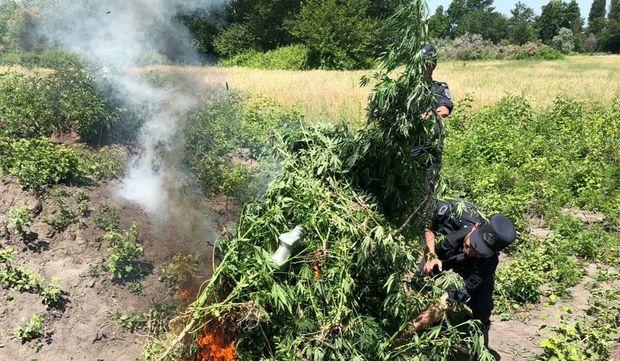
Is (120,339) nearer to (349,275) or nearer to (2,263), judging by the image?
(2,263)

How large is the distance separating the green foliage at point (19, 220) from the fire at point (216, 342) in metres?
2.99

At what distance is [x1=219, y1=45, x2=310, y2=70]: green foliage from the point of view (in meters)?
16.5

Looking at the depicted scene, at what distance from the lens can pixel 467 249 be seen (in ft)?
10.8

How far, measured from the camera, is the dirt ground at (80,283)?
13.1ft

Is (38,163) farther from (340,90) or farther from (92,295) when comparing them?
(340,90)

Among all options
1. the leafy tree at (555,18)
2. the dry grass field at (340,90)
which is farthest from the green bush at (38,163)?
the leafy tree at (555,18)

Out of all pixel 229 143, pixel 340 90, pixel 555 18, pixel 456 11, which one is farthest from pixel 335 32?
pixel 456 11

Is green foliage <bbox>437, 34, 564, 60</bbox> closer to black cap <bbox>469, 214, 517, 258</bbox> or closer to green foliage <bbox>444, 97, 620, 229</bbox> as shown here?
green foliage <bbox>444, 97, 620, 229</bbox>

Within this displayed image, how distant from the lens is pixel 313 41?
1131 inches

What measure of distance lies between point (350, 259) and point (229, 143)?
4944mm

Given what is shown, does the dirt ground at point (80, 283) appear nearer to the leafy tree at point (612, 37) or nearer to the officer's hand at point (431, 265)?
the officer's hand at point (431, 265)

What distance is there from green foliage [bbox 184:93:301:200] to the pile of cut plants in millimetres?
2401

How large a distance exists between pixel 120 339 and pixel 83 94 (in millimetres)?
3964

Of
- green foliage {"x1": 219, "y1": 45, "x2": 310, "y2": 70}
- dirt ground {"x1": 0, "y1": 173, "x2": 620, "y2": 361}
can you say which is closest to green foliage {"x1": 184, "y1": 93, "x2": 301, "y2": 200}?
dirt ground {"x1": 0, "y1": 173, "x2": 620, "y2": 361}
